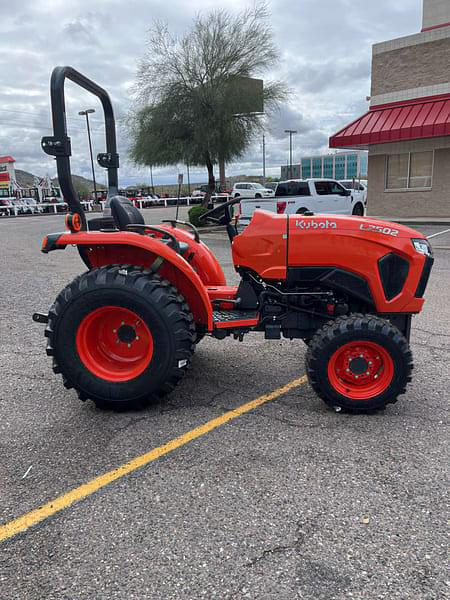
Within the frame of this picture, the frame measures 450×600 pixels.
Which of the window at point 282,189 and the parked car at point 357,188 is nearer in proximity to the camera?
the window at point 282,189

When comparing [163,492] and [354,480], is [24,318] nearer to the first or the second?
[163,492]

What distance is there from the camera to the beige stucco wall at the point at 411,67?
1602cm

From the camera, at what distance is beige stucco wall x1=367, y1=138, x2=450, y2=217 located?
16844mm

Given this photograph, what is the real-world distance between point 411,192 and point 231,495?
17.8m

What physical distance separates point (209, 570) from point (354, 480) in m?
0.98

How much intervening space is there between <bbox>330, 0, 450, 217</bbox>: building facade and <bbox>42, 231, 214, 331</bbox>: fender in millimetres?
14106

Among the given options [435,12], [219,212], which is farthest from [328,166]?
[219,212]

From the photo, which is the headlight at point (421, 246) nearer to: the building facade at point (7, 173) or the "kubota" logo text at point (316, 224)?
the "kubota" logo text at point (316, 224)

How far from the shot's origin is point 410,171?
58.5ft

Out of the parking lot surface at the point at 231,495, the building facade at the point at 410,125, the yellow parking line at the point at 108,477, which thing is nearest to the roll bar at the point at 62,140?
the parking lot surface at the point at 231,495

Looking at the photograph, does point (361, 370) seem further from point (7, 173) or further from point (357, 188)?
point (7, 173)

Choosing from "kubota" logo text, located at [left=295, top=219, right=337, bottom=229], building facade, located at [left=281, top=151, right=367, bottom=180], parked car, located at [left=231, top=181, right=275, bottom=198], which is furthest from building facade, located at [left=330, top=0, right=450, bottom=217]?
building facade, located at [left=281, top=151, right=367, bottom=180]

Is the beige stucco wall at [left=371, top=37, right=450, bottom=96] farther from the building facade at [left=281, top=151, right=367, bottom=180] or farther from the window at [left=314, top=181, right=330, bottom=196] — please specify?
the building facade at [left=281, top=151, right=367, bottom=180]

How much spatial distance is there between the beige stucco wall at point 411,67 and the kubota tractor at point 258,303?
628 inches
